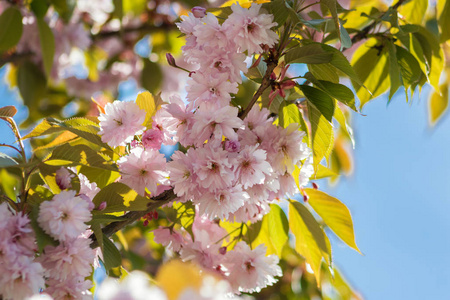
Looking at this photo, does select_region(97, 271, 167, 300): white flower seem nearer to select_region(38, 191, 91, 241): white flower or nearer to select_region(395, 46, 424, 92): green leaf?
select_region(38, 191, 91, 241): white flower

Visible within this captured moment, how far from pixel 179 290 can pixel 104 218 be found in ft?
1.56

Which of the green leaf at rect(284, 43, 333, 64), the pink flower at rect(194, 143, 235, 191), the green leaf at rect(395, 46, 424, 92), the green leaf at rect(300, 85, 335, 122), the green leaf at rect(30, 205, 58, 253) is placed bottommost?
the green leaf at rect(30, 205, 58, 253)

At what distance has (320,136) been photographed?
80 centimetres

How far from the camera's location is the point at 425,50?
1126 millimetres

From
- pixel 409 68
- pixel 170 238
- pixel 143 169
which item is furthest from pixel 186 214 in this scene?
pixel 409 68

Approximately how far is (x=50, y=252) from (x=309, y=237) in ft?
1.72

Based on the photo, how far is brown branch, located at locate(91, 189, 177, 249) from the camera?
2.51 ft

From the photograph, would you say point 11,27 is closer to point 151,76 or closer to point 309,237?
point 151,76

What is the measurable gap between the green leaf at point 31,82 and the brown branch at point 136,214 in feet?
4.32

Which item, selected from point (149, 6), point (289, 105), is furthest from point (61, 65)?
point (289, 105)

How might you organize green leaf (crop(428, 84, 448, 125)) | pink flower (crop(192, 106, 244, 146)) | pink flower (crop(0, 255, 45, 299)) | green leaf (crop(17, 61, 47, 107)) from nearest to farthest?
pink flower (crop(0, 255, 45, 299)) < pink flower (crop(192, 106, 244, 146)) < green leaf (crop(428, 84, 448, 125)) < green leaf (crop(17, 61, 47, 107))

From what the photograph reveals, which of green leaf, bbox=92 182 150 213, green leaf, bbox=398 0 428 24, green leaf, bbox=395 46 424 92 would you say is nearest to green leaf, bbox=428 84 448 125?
green leaf, bbox=398 0 428 24

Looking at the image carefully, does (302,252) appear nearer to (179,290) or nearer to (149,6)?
(179,290)

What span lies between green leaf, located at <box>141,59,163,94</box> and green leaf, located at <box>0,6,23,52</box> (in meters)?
0.79
